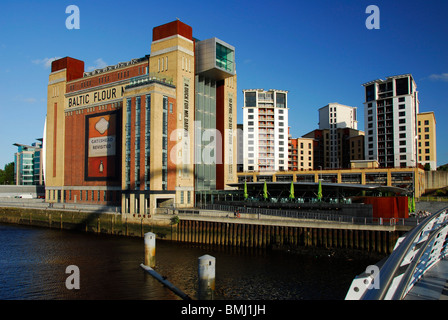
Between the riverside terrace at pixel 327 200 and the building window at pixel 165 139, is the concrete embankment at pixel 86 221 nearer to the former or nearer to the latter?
the building window at pixel 165 139

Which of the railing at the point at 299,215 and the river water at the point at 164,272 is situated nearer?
the river water at the point at 164,272

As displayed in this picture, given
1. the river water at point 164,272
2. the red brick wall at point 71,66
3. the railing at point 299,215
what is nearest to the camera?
the river water at point 164,272

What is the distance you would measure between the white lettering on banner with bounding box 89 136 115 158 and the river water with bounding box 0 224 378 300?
34.6m

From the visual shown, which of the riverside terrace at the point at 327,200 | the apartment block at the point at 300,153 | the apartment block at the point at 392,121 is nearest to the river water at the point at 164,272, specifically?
the riverside terrace at the point at 327,200

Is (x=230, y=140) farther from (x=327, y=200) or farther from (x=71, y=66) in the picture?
(x=71, y=66)

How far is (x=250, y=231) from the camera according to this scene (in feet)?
175

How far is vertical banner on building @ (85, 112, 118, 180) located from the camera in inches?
3430

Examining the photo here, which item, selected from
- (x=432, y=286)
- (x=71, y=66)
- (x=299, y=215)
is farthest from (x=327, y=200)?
(x=71, y=66)

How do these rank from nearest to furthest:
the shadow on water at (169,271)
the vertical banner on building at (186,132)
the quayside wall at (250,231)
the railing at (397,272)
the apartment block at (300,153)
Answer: the railing at (397,272), the shadow on water at (169,271), the quayside wall at (250,231), the vertical banner on building at (186,132), the apartment block at (300,153)

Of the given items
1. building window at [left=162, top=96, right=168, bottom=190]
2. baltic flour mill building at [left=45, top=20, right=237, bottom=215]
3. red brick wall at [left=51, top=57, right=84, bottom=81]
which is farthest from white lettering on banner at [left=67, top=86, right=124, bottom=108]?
building window at [left=162, top=96, right=168, bottom=190]

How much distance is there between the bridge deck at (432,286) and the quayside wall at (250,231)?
3199 centimetres

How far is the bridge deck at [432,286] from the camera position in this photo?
1129 centimetres

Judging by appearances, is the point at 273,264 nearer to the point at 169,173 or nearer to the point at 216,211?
the point at 216,211

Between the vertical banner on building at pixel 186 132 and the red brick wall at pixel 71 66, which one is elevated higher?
the red brick wall at pixel 71 66
